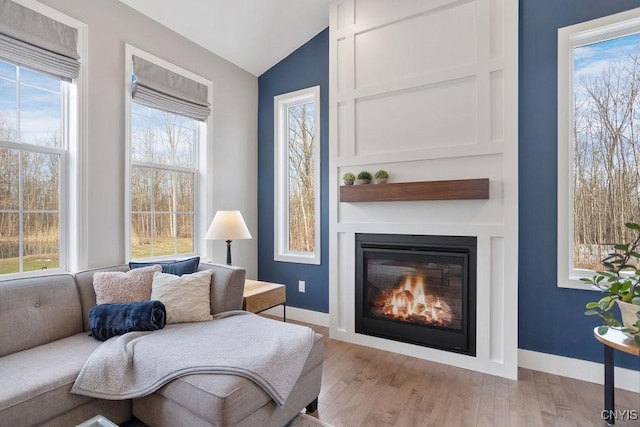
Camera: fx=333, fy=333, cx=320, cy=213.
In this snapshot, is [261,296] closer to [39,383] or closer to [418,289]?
[418,289]

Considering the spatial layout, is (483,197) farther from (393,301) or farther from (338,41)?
(338,41)

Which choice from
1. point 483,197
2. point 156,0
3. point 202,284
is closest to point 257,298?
point 202,284

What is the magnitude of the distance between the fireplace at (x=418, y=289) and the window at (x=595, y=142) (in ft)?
2.25

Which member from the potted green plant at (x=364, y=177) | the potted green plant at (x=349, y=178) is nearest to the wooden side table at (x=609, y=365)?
the potted green plant at (x=364, y=177)

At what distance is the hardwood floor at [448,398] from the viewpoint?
1918 millimetres

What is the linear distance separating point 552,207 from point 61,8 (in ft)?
12.3

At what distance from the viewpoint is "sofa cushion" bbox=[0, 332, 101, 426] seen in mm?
1391

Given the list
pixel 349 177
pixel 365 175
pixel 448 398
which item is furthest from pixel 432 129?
pixel 448 398

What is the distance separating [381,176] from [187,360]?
1986mm

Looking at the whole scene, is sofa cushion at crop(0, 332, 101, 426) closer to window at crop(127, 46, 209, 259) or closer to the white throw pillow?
the white throw pillow

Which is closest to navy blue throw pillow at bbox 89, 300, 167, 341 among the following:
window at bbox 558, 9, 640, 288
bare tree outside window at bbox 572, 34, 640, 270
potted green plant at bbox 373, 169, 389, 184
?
potted green plant at bbox 373, 169, 389, 184

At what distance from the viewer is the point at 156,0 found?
2.68m

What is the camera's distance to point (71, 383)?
1.57 metres

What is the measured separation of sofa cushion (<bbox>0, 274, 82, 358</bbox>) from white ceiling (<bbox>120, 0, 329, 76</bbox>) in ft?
7.20
